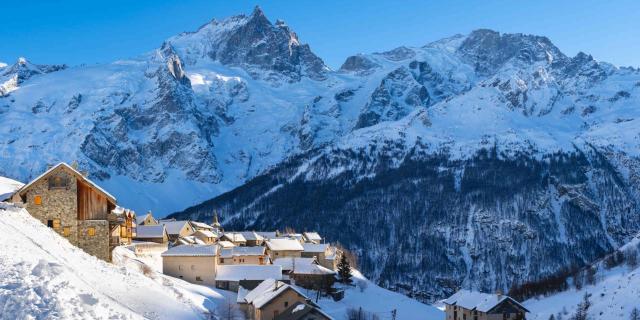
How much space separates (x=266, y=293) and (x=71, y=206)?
72.7ft

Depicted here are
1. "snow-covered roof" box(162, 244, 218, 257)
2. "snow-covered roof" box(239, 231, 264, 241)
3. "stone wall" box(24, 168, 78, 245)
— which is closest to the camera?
"stone wall" box(24, 168, 78, 245)

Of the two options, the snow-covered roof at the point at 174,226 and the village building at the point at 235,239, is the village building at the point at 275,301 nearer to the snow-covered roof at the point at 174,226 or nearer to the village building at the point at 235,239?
the snow-covered roof at the point at 174,226

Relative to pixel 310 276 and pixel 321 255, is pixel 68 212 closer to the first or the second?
pixel 310 276

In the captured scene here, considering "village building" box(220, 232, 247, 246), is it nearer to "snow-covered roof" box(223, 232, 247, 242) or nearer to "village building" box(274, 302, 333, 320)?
"snow-covered roof" box(223, 232, 247, 242)

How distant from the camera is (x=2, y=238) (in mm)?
33938

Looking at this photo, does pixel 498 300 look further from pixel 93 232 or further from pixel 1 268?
pixel 1 268

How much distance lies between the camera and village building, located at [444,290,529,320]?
273 ft

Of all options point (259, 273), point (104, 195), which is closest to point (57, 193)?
point (104, 195)

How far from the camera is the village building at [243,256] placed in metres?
104

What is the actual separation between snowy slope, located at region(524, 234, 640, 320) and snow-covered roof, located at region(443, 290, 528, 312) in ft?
28.4

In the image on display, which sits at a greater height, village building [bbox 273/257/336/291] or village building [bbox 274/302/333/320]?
village building [bbox 273/257/336/291]

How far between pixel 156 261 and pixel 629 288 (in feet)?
176

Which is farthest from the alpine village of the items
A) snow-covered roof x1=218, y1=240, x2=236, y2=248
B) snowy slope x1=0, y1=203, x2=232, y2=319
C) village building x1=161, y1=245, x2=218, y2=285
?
snowy slope x1=0, y1=203, x2=232, y2=319

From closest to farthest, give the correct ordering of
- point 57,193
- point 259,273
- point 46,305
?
1. point 46,305
2. point 57,193
3. point 259,273
